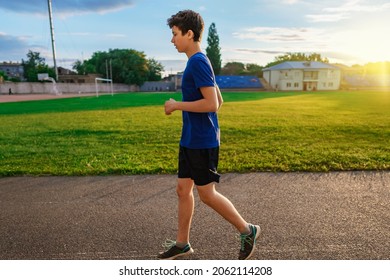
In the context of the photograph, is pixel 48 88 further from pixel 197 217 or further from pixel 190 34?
pixel 190 34

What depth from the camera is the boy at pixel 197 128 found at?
2.20m

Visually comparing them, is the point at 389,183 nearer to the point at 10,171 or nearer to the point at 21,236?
the point at 21,236

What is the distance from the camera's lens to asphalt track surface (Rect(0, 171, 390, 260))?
265 cm

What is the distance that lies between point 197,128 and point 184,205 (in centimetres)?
73

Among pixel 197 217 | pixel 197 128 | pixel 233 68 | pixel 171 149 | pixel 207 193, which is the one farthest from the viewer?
pixel 233 68

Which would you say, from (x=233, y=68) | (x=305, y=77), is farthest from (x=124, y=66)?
(x=305, y=77)

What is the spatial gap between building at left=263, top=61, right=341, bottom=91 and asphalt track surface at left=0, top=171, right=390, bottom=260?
71299mm

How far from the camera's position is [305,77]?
7212cm

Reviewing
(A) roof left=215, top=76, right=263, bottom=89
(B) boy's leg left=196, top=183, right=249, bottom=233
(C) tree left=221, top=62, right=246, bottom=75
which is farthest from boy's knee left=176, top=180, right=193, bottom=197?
(C) tree left=221, top=62, right=246, bottom=75

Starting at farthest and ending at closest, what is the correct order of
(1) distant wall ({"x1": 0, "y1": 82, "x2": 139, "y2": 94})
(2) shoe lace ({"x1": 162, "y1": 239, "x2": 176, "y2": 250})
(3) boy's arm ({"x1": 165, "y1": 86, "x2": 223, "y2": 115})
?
(1) distant wall ({"x1": 0, "y1": 82, "x2": 139, "y2": 94}), (2) shoe lace ({"x1": 162, "y1": 239, "x2": 176, "y2": 250}), (3) boy's arm ({"x1": 165, "y1": 86, "x2": 223, "y2": 115})

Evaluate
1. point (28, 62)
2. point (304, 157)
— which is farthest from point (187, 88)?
point (28, 62)

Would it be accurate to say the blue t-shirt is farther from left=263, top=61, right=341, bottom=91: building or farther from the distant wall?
left=263, top=61, right=341, bottom=91: building

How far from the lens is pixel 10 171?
16.9 ft
